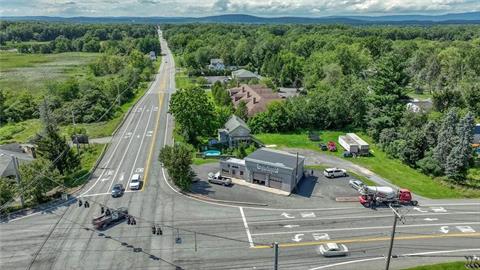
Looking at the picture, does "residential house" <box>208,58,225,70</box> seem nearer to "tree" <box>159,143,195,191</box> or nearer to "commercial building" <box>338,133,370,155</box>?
"commercial building" <box>338,133,370,155</box>

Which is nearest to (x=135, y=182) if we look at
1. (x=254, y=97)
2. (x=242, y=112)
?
(x=242, y=112)

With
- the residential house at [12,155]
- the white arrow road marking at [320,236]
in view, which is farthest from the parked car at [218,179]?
the residential house at [12,155]

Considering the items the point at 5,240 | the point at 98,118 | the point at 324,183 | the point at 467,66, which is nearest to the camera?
the point at 5,240

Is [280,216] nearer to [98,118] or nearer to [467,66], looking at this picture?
[98,118]

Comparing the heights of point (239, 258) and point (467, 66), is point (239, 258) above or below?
below

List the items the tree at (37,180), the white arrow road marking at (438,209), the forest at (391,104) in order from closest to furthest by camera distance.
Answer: the tree at (37,180) < the white arrow road marking at (438,209) < the forest at (391,104)

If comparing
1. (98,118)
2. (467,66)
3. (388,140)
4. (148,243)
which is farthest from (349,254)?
(467,66)

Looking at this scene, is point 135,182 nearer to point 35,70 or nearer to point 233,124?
point 233,124

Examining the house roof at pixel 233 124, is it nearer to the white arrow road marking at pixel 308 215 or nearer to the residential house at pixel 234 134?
the residential house at pixel 234 134
